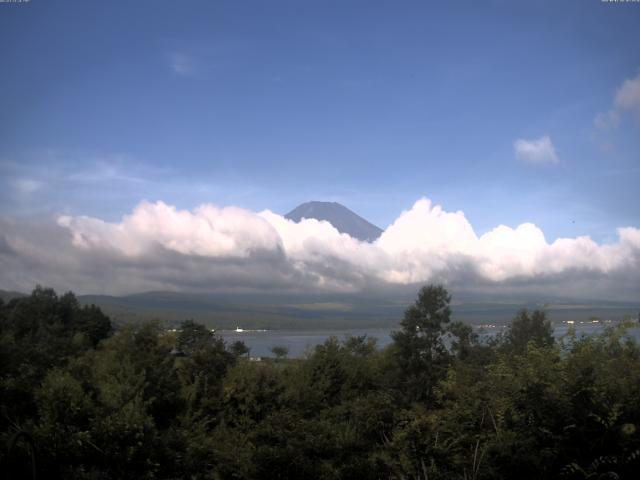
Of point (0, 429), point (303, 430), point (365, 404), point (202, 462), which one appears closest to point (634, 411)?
point (365, 404)

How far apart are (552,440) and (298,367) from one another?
59.6 ft

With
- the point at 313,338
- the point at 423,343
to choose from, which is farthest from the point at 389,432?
the point at 313,338

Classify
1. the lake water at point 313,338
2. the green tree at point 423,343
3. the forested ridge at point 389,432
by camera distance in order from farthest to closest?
the green tree at point 423,343
the lake water at point 313,338
the forested ridge at point 389,432

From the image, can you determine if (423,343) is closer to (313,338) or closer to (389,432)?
(389,432)

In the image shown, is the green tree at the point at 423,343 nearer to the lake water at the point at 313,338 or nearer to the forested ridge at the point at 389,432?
the lake water at the point at 313,338

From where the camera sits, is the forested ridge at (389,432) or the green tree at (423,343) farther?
the green tree at (423,343)

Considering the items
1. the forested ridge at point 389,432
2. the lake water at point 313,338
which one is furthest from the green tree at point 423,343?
the forested ridge at point 389,432

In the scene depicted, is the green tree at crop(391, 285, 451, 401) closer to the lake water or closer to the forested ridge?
the lake water

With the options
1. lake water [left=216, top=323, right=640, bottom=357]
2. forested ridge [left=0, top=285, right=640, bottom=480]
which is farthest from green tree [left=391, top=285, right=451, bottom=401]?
forested ridge [left=0, top=285, right=640, bottom=480]

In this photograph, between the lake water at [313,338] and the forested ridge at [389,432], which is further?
the lake water at [313,338]

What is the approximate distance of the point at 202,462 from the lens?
36.5ft

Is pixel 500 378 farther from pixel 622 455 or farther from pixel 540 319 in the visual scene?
pixel 540 319

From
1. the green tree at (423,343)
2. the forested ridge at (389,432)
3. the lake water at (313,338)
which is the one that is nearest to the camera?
the forested ridge at (389,432)

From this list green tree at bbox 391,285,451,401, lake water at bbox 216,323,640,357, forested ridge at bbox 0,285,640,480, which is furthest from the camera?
green tree at bbox 391,285,451,401
